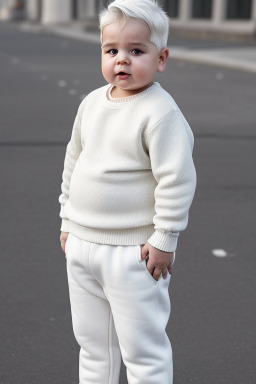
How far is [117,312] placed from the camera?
2.63 metres

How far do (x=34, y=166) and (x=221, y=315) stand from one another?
4032 millimetres

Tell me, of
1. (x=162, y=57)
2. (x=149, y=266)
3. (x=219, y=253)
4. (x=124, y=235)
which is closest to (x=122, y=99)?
(x=162, y=57)

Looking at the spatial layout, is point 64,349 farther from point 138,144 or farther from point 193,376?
point 138,144

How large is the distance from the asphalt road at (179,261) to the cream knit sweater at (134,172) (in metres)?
1.17

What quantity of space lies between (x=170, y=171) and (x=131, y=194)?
0.16m

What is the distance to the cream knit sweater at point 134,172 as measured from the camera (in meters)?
2.46

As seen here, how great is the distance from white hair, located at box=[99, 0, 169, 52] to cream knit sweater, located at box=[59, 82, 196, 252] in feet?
0.57

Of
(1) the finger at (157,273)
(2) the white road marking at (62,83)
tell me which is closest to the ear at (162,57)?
(1) the finger at (157,273)

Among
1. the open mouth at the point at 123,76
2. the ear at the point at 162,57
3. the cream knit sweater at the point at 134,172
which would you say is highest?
the ear at the point at 162,57

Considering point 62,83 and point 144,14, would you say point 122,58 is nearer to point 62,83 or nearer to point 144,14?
point 144,14

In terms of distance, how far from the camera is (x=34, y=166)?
7906 millimetres

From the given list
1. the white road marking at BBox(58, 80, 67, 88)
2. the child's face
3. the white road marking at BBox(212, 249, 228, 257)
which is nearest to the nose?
the child's face

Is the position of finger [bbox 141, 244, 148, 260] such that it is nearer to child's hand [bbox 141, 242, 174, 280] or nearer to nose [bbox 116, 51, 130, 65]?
child's hand [bbox 141, 242, 174, 280]

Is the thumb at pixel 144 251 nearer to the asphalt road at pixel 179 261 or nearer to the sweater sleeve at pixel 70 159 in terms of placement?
the sweater sleeve at pixel 70 159
